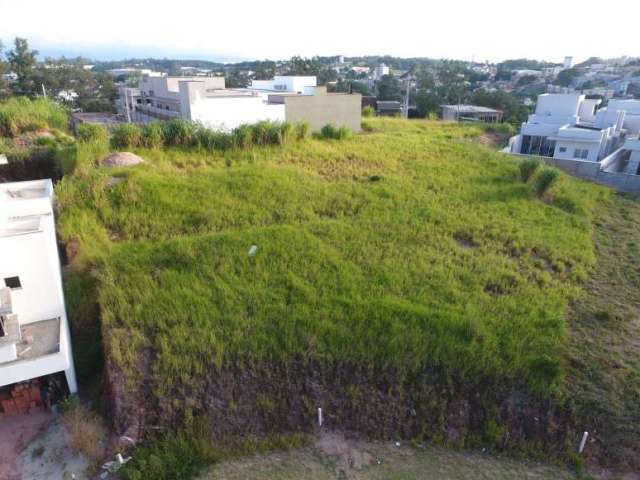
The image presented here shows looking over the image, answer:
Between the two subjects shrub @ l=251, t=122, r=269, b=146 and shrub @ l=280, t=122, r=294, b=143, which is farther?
shrub @ l=280, t=122, r=294, b=143

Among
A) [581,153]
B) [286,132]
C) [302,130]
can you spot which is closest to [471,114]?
[581,153]

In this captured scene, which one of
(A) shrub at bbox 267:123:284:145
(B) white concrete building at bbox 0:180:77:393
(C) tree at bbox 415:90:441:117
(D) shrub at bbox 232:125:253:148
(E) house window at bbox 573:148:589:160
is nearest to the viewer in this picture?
(B) white concrete building at bbox 0:180:77:393

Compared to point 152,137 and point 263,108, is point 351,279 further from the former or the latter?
point 263,108

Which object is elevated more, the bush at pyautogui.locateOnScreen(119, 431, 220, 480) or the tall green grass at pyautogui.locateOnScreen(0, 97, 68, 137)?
the tall green grass at pyautogui.locateOnScreen(0, 97, 68, 137)

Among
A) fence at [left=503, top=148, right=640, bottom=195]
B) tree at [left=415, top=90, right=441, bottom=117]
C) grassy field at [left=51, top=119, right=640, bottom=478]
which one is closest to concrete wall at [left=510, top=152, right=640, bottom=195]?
fence at [left=503, top=148, right=640, bottom=195]

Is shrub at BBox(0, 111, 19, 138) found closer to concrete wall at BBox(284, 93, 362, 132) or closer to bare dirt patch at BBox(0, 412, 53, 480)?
concrete wall at BBox(284, 93, 362, 132)

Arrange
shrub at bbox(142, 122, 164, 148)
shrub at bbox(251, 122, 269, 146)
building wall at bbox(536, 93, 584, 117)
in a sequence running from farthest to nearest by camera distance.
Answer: building wall at bbox(536, 93, 584, 117)
shrub at bbox(251, 122, 269, 146)
shrub at bbox(142, 122, 164, 148)
